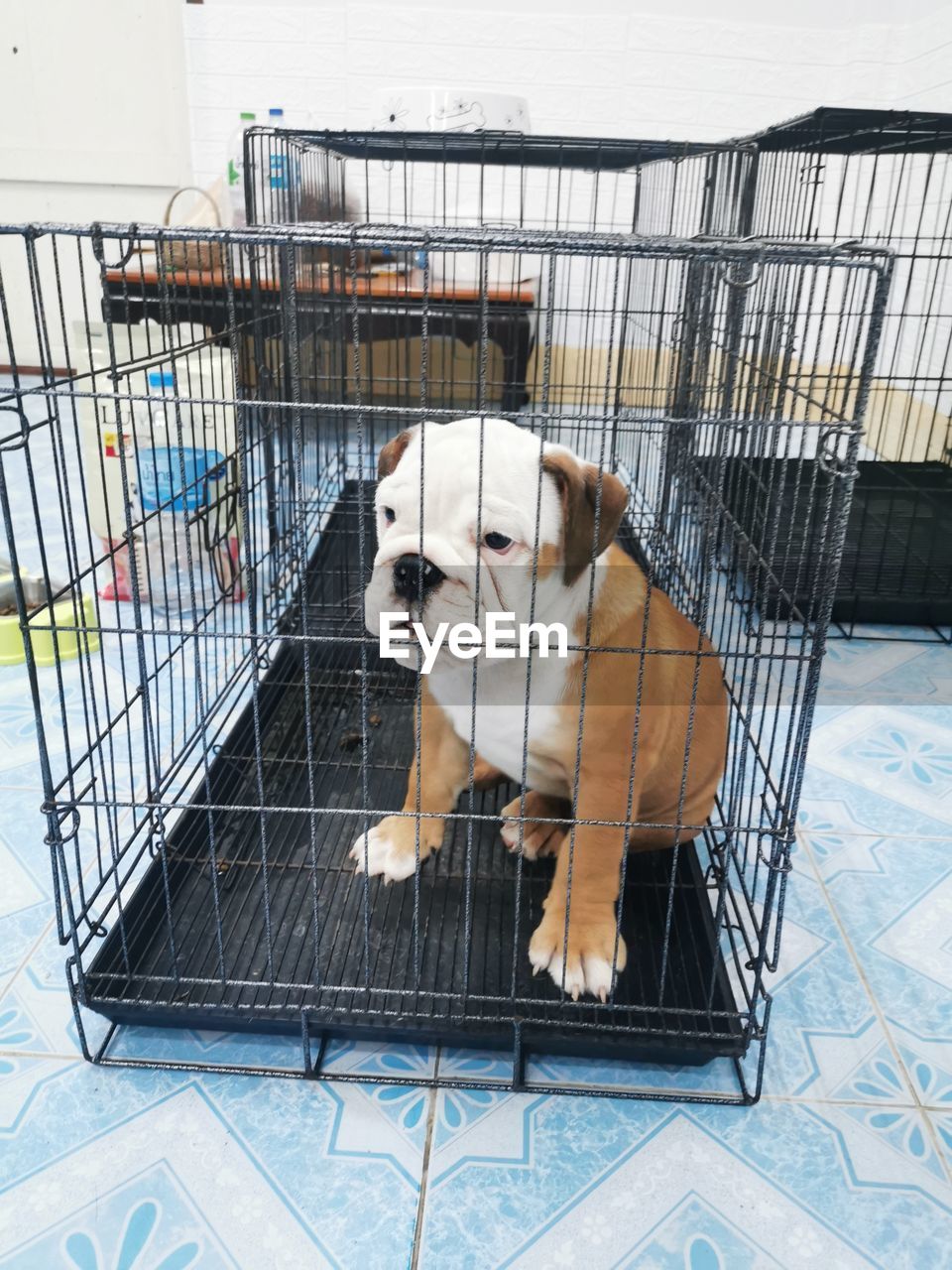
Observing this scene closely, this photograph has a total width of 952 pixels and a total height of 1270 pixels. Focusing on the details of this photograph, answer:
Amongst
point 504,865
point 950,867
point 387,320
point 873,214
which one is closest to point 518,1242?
point 504,865

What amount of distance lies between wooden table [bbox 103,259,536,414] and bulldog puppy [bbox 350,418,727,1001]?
1027 millimetres

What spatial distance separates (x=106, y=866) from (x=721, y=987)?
42.3 inches

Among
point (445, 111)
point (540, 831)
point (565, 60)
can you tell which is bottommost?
point (540, 831)

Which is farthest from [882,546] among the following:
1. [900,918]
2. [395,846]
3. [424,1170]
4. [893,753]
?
[424,1170]

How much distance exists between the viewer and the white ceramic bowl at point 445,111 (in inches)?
135

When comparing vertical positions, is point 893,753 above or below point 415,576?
below

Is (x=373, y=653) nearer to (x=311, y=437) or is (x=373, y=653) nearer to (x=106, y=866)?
(x=106, y=866)

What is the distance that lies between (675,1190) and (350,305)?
2665 millimetres

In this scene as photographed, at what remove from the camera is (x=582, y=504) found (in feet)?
4.28

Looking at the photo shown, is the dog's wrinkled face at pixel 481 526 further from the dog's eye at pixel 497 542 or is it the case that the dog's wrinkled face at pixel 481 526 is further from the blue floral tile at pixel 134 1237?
the blue floral tile at pixel 134 1237

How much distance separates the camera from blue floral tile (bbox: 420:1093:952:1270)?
117 cm

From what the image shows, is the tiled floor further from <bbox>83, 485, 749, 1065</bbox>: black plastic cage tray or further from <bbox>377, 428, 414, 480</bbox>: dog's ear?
<bbox>377, 428, 414, 480</bbox>: dog's ear

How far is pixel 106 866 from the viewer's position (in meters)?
1.78

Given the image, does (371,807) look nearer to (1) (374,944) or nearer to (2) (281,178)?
(1) (374,944)
